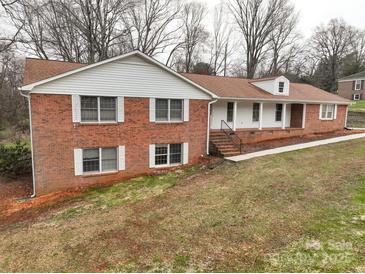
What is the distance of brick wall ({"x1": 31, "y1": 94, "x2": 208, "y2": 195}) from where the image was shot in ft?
33.7

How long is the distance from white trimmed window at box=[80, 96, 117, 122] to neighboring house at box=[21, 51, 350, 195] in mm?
42

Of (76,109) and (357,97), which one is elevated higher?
(357,97)

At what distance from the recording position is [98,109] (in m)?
11.2

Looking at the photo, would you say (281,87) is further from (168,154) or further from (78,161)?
(78,161)

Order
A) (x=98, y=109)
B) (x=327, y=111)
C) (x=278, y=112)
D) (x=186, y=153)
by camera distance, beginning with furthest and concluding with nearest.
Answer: (x=327, y=111) < (x=278, y=112) < (x=186, y=153) < (x=98, y=109)

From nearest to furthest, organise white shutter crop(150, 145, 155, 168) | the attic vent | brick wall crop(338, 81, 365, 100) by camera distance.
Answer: white shutter crop(150, 145, 155, 168), the attic vent, brick wall crop(338, 81, 365, 100)

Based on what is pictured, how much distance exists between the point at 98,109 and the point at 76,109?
952mm

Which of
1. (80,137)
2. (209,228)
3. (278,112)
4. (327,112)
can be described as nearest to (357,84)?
(327,112)

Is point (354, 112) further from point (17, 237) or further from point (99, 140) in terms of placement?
point (17, 237)

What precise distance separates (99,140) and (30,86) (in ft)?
11.5

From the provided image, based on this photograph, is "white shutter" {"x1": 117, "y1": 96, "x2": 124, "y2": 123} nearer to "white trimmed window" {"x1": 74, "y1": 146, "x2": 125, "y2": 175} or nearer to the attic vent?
"white trimmed window" {"x1": 74, "y1": 146, "x2": 125, "y2": 175}

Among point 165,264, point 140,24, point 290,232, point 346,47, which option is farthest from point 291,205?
point 346,47

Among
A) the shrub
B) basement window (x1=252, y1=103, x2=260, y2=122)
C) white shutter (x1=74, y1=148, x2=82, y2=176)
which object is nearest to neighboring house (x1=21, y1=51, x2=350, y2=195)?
white shutter (x1=74, y1=148, x2=82, y2=176)

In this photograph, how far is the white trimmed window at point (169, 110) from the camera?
504 inches
